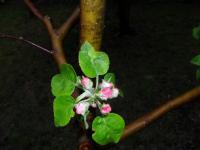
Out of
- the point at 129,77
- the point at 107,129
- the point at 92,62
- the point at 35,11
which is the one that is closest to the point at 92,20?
the point at 92,62

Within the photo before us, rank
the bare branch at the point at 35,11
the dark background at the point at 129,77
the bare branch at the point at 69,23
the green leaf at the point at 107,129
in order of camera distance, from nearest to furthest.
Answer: the green leaf at the point at 107,129, the bare branch at the point at 69,23, the bare branch at the point at 35,11, the dark background at the point at 129,77

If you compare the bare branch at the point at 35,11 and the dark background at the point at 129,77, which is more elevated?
the bare branch at the point at 35,11

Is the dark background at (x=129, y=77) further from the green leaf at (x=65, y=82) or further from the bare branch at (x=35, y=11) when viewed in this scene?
the green leaf at (x=65, y=82)

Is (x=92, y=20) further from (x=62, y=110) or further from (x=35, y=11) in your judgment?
(x=35, y=11)

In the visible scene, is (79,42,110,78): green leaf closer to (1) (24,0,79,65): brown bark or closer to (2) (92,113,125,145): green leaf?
(2) (92,113,125,145): green leaf

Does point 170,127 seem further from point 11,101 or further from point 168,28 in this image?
point 168,28

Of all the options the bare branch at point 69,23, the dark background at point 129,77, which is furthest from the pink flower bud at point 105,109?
the dark background at point 129,77

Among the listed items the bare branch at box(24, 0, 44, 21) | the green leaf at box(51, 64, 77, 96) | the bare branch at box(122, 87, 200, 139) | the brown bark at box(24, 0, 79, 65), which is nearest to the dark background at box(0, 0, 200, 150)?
the bare branch at box(24, 0, 44, 21)

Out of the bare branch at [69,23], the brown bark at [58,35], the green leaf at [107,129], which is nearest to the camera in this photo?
the green leaf at [107,129]
